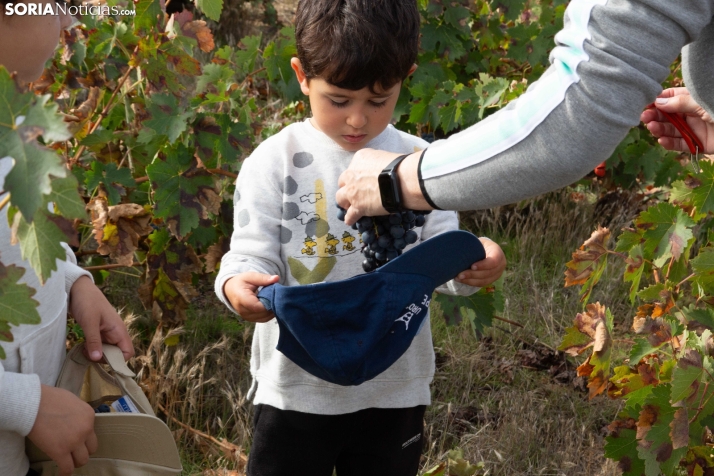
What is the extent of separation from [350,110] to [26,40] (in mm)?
683

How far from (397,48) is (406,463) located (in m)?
1.02

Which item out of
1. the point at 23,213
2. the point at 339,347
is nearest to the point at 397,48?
the point at 339,347

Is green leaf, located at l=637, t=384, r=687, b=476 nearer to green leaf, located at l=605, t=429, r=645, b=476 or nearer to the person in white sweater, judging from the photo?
green leaf, located at l=605, t=429, r=645, b=476

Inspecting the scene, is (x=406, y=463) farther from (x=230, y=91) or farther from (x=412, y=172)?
(x=230, y=91)

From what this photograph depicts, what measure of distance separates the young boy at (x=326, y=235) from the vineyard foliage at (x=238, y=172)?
50 centimetres

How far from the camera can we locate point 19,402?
4.82 feet

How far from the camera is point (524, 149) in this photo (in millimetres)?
1365

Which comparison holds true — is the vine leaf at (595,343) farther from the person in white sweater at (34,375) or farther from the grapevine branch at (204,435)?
the person in white sweater at (34,375)

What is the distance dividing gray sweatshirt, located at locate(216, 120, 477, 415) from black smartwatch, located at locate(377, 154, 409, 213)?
0.28 meters

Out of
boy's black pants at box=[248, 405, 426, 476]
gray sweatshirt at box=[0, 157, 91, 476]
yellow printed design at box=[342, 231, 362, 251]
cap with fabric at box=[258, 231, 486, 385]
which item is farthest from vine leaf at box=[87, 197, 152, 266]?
cap with fabric at box=[258, 231, 486, 385]

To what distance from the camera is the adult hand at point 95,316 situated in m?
1.79

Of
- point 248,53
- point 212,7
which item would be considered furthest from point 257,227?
point 248,53

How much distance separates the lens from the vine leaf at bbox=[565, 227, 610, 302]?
2352 millimetres

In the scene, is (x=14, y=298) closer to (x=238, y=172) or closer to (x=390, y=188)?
(x=390, y=188)
